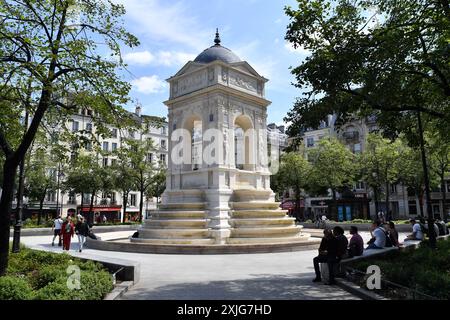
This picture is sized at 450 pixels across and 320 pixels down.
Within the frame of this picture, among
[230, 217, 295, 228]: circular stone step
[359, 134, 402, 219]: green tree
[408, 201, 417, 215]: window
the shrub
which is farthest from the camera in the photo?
[408, 201, 417, 215]: window

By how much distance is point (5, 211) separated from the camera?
29.1ft

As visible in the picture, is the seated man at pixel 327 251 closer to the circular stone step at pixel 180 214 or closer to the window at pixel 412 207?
the circular stone step at pixel 180 214

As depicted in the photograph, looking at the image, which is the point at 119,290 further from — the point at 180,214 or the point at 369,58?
the point at 180,214

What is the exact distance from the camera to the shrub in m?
6.33

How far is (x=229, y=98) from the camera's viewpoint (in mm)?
21656

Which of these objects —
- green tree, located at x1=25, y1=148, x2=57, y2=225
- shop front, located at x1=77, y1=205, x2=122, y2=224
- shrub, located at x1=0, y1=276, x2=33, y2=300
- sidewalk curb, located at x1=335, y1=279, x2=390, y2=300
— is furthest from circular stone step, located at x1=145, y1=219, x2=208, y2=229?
shop front, located at x1=77, y1=205, x2=122, y2=224

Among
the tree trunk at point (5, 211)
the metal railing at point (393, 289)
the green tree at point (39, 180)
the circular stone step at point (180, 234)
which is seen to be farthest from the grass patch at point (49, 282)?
the green tree at point (39, 180)

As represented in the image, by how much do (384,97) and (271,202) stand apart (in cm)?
1208

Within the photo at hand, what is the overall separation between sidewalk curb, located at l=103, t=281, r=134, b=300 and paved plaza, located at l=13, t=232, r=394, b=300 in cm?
13

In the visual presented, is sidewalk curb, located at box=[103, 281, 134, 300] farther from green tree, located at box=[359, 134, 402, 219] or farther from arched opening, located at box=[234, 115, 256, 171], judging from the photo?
green tree, located at box=[359, 134, 402, 219]

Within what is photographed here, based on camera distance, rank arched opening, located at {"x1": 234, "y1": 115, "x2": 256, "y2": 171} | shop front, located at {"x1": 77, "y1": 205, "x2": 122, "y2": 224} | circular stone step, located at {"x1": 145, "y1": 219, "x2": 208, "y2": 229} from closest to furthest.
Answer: circular stone step, located at {"x1": 145, "y1": 219, "x2": 208, "y2": 229}
arched opening, located at {"x1": 234, "y1": 115, "x2": 256, "y2": 171}
shop front, located at {"x1": 77, "y1": 205, "x2": 122, "y2": 224}

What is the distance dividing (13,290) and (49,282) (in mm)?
1168

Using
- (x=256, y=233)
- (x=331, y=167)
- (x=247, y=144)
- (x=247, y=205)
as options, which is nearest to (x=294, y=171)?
(x=331, y=167)
